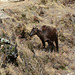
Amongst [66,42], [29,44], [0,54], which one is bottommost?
[66,42]

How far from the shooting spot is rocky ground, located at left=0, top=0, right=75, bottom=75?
18.2 feet

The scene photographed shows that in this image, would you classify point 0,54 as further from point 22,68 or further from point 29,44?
point 29,44

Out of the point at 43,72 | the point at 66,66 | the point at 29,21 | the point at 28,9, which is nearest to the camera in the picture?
the point at 43,72

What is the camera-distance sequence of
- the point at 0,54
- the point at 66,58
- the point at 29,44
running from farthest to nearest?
the point at 29,44 → the point at 66,58 → the point at 0,54

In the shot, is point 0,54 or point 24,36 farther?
point 24,36

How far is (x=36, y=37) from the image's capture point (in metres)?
8.54

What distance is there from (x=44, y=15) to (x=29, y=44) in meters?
4.55

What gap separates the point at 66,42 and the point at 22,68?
13.6ft

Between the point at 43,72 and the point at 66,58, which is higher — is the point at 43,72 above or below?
above

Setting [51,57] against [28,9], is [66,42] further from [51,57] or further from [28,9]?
[28,9]

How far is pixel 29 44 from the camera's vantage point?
25.2 feet

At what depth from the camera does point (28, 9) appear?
11516 millimetres

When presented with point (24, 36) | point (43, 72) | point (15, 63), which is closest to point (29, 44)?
point (24, 36)

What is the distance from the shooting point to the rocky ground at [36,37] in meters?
5.55
